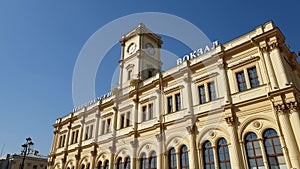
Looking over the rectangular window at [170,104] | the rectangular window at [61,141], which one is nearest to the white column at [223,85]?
the rectangular window at [170,104]

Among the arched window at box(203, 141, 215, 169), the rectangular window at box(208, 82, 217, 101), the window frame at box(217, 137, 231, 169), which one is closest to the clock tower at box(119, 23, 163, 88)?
the rectangular window at box(208, 82, 217, 101)

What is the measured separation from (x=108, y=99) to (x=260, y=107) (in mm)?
18437

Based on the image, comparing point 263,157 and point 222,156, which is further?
point 222,156

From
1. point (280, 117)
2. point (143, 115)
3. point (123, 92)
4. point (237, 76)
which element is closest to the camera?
point (280, 117)

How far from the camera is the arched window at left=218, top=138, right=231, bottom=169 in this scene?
16094 mm

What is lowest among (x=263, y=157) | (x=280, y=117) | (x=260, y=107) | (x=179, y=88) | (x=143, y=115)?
(x=263, y=157)

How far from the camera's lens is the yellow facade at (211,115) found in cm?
1488

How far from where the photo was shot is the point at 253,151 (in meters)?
15.3

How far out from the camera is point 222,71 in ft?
61.0

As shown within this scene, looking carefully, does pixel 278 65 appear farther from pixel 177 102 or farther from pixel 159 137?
pixel 159 137

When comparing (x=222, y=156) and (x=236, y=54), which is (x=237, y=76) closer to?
(x=236, y=54)

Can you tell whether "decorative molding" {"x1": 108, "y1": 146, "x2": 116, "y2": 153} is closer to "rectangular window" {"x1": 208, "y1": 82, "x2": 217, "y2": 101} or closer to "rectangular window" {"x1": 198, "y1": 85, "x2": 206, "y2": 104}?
"rectangular window" {"x1": 198, "y1": 85, "x2": 206, "y2": 104}

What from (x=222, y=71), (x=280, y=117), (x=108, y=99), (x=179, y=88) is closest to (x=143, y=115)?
(x=179, y=88)

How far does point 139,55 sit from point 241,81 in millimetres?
14877
